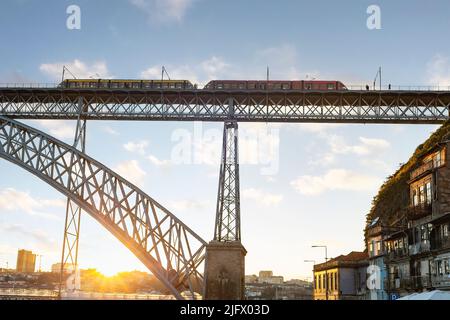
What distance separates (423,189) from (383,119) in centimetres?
674

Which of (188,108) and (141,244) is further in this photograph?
(188,108)

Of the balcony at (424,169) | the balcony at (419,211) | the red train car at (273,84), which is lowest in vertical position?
the balcony at (419,211)

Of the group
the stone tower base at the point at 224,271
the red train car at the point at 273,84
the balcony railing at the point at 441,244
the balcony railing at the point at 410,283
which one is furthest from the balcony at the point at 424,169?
the stone tower base at the point at 224,271

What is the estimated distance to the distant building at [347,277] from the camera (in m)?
63.5

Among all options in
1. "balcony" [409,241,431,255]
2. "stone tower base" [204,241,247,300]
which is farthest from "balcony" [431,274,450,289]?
"stone tower base" [204,241,247,300]

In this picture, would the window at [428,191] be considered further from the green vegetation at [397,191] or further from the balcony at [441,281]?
the green vegetation at [397,191]

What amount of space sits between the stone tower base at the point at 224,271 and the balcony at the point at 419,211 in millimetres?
20506

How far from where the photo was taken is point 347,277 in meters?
66.3

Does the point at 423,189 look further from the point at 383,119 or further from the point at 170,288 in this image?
the point at 170,288

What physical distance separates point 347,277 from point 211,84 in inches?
1212

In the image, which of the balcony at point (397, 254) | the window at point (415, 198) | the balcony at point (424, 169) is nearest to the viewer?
the balcony at point (424, 169)

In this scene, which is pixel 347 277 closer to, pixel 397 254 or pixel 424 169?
pixel 397 254

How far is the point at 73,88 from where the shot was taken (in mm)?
45062
